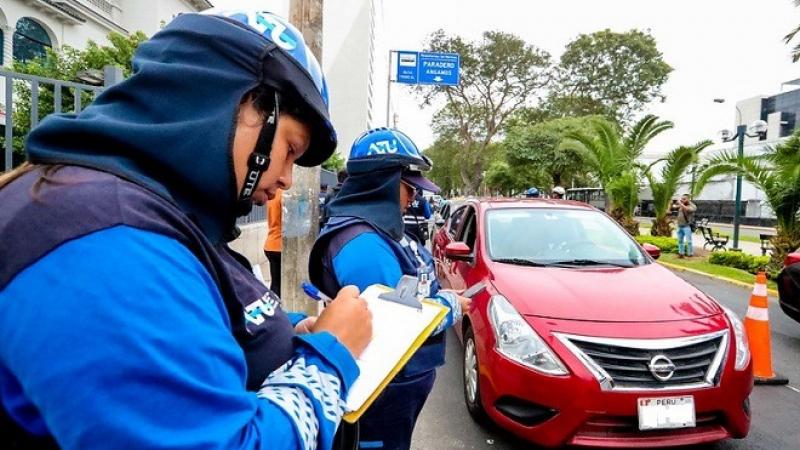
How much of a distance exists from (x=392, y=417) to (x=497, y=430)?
5.61ft

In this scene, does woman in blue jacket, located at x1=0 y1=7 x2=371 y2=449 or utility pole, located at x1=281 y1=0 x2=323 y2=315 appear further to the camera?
utility pole, located at x1=281 y1=0 x2=323 y2=315

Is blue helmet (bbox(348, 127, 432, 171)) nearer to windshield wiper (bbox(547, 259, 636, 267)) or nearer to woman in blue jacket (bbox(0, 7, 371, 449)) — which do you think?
woman in blue jacket (bbox(0, 7, 371, 449))

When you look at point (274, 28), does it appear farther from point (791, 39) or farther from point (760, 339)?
point (791, 39)

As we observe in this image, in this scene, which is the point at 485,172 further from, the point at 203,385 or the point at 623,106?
the point at 203,385

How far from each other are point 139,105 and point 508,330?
2.59 m

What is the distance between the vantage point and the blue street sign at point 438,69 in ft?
56.2

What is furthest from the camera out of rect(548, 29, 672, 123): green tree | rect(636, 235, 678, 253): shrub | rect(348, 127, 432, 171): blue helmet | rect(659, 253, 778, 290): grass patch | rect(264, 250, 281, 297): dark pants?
rect(548, 29, 672, 123): green tree

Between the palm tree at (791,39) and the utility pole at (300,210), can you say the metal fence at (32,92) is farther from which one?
the palm tree at (791,39)

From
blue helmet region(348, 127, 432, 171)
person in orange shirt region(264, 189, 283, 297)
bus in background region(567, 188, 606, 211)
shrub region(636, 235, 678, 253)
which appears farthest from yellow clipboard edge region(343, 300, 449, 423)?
bus in background region(567, 188, 606, 211)

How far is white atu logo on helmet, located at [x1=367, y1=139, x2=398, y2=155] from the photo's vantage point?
2.18 m

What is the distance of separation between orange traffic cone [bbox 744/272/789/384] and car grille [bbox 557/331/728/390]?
188cm

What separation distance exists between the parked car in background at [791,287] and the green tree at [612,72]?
2650 centimetres

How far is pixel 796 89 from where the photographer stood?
135 feet

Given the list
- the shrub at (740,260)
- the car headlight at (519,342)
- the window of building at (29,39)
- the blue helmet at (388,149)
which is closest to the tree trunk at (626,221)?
the shrub at (740,260)
